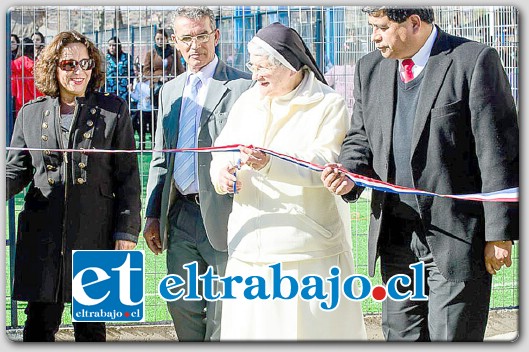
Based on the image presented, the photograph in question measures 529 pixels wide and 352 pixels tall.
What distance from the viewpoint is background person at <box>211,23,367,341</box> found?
444cm

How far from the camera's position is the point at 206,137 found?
454 cm

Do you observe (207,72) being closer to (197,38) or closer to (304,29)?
(197,38)

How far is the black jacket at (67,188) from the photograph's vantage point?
457 centimetres

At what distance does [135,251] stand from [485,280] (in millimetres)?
1526

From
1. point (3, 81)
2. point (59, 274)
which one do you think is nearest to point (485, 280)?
point (59, 274)

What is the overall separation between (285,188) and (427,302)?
0.79m

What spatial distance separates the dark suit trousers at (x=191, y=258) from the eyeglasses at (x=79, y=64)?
703mm

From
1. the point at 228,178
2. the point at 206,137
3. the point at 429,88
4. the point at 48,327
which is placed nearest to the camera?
the point at 429,88

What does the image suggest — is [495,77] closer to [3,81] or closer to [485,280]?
[485,280]

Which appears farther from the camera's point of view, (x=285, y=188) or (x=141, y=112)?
(x=141, y=112)

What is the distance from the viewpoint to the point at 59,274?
4621 millimetres

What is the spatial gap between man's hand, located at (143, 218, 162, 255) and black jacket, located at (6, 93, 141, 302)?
0.15 ft

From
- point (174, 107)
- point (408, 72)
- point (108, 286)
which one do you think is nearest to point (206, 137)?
point (174, 107)

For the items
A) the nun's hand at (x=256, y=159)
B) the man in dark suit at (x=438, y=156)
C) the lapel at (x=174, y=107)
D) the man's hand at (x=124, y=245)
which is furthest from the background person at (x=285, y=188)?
the man's hand at (x=124, y=245)
